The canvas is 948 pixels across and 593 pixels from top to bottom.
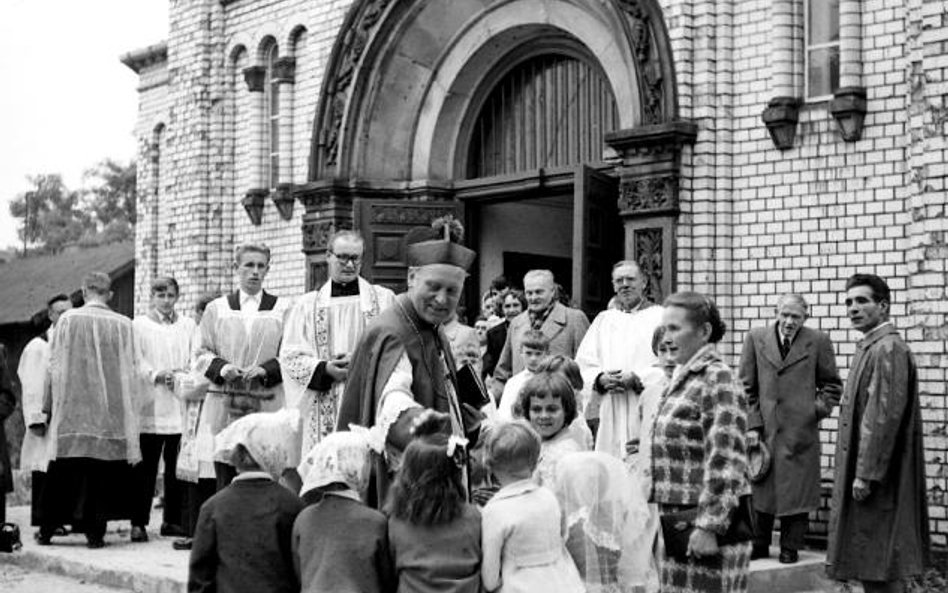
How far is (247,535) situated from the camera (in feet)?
17.9

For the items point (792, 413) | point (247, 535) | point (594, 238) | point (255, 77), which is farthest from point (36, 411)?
point (247, 535)

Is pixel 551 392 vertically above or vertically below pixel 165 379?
above

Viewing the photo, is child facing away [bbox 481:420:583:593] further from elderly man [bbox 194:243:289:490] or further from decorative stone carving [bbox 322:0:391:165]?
decorative stone carving [bbox 322:0:391:165]

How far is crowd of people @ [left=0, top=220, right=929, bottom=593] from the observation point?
211 inches

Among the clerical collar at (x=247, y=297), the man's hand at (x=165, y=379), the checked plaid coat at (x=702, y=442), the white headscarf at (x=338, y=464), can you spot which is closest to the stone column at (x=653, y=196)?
the clerical collar at (x=247, y=297)

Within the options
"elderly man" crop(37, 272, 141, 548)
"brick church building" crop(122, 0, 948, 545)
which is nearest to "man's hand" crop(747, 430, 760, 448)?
"brick church building" crop(122, 0, 948, 545)

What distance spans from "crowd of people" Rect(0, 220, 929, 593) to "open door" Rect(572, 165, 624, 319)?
602 millimetres

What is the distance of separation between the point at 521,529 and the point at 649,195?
630 cm

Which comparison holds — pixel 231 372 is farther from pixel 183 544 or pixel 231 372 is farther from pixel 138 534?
pixel 138 534

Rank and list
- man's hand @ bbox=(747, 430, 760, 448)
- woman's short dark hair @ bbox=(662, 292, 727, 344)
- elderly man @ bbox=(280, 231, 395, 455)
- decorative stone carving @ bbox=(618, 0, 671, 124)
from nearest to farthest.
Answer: woman's short dark hair @ bbox=(662, 292, 727, 344) < elderly man @ bbox=(280, 231, 395, 455) < man's hand @ bbox=(747, 430, 760, 448) < decorative stone carving @ bbox=(618, 0, 671, 124)

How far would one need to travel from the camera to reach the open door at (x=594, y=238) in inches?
464

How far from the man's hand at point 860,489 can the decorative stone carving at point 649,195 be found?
12.2ft

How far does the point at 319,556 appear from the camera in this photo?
5266 mm

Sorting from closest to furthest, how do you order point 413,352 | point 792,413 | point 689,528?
1. point 689,528
2. point 413,352
3. point 792,413
